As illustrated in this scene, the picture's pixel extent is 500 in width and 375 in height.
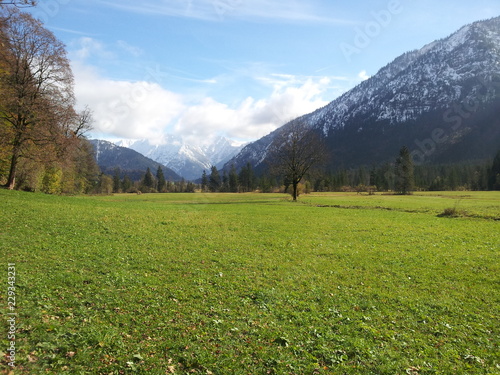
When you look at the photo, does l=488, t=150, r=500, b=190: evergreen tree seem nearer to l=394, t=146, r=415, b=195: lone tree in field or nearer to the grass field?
l=394, t=146, r=415, b=195: lone tree in field

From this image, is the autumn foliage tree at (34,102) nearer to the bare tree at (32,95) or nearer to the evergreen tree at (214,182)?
the bare tree at (32,95)

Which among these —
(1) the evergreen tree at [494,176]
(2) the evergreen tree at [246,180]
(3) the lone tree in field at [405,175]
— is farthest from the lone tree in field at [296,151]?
(1) the evergreen tree at [494,176]

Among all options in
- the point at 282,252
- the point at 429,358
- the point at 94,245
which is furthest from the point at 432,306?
the point at 94,245

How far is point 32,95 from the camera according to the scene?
30.0 m

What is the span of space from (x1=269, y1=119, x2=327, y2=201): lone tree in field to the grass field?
40.6 m

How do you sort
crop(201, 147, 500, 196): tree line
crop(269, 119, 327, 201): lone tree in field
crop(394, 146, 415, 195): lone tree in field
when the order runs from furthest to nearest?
crop(201, 147, 500, 196): tree line → crop(394, 146, 415, 195): lone tree in field → crop(269, 119, 327, 201): lone tree in field

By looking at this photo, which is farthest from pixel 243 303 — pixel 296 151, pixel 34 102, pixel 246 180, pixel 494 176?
pixel 494 176

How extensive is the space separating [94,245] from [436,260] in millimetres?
20280

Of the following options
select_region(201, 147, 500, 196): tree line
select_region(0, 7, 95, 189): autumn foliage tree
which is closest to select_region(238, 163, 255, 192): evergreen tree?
select_region(201, 147, 500, 196): tree line

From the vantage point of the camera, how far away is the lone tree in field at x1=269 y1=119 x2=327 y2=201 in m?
59.6

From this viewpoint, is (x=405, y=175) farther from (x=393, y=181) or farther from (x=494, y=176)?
(x=494, y=176)

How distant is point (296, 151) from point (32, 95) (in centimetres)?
4562

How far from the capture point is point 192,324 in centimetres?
867

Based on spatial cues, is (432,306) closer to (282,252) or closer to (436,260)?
(436,260)
